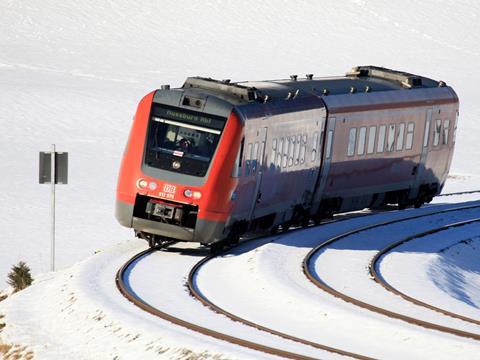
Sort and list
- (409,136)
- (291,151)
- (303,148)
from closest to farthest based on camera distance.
Answer: (291,151), (303,148), (409,136)

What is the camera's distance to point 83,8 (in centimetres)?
10612

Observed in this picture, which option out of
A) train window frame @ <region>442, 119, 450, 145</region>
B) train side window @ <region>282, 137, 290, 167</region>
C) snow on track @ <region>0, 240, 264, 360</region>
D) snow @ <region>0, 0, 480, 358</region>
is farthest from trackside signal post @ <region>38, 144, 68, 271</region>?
train window frame @ <region>442, 119, 450, 145</region>

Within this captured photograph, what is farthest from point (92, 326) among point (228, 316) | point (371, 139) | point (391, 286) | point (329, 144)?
point (371, 139)

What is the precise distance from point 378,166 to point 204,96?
8187 mm

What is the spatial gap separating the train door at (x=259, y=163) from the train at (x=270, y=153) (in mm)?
24

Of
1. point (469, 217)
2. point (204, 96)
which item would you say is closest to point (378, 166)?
point (469, 217)

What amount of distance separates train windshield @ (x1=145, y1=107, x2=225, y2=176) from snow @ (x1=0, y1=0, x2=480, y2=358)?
66.3 inches

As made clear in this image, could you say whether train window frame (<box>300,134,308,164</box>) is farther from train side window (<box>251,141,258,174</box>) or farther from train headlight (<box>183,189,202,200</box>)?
train headlight (<box>183,189,202,200</box>)

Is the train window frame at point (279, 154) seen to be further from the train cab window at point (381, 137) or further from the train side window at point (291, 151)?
the train cab window at point (381, 137)

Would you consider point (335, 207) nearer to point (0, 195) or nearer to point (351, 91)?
point (351, 91)

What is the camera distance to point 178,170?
22.9 m

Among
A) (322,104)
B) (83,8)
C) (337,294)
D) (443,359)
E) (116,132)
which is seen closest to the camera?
(443,359)

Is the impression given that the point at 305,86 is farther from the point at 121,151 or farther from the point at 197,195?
the point at 121,151

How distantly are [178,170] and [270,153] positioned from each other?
2.54m
